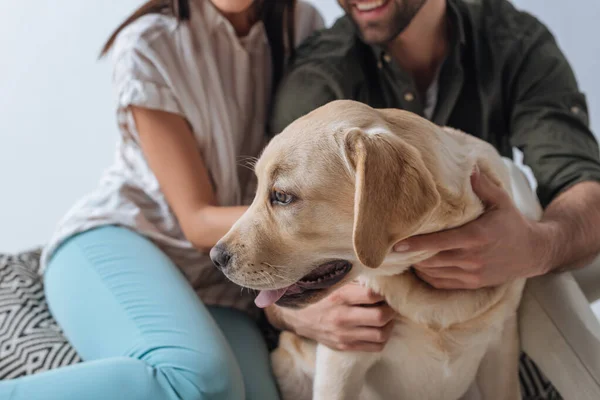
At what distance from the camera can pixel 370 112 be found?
1033 millimetres

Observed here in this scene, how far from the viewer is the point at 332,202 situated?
1001 millimetres

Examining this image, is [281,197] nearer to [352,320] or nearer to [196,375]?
[352,320]

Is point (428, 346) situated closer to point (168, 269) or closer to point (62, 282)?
point (168, 269)

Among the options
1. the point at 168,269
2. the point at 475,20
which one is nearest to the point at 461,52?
the point at 475,20

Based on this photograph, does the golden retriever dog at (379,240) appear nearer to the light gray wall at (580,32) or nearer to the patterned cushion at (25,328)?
the patterned cushion at (25,328)

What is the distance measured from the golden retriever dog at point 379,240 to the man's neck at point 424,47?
52cm

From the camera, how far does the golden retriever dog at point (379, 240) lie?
3.04 feet

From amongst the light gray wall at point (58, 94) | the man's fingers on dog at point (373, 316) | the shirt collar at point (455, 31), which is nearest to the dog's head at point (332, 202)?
the man's fingers on dog at point (373, 316)

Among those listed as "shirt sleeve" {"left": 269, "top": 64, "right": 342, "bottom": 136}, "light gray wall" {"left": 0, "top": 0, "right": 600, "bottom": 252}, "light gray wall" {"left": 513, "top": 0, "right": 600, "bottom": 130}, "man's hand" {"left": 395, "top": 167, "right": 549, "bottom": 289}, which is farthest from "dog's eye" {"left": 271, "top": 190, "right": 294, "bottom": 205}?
"light gray wall" {"left": 513, "top": 0, "right": 600, "bottom": 130}

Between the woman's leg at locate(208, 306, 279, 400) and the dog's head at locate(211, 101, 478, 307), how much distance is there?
0.40 m

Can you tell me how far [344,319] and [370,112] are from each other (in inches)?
17.2

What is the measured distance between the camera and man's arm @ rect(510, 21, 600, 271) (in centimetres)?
131

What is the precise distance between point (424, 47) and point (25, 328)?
1.28 m

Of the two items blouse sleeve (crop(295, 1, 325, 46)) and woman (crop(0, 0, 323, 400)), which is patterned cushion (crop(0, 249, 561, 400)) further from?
blouse sleeve (crop(295, 1, 325, 46))
